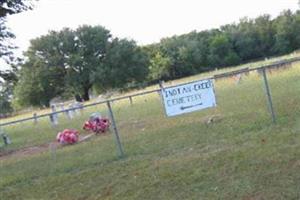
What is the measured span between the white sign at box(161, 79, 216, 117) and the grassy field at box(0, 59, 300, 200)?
0.69 m

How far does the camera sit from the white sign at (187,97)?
10289 millimetres

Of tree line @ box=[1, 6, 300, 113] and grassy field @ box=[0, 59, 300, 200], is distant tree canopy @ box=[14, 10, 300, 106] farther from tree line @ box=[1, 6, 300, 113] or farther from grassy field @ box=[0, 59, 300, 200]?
→ grassy field @ box=[0, 59, 300, 200]

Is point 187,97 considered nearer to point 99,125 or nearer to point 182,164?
point 182,164

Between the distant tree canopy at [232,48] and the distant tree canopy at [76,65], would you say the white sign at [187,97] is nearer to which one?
the distant tree canopy at [76,65]

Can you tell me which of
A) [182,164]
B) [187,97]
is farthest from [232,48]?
[182,164]

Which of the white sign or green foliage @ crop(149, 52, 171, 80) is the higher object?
the white sign

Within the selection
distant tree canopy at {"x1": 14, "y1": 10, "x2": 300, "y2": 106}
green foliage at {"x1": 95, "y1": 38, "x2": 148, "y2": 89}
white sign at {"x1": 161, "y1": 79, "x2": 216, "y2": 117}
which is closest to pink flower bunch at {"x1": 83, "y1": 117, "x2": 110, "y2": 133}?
white sign at {"x1": 161, "y1": 79, "x2": 216, "y2": 117}

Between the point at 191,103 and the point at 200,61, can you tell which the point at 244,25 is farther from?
the point at 191,103

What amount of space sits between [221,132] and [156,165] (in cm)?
257

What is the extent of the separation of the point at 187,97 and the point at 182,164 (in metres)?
2.26

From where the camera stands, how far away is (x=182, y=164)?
841cm

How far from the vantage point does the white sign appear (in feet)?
33.8

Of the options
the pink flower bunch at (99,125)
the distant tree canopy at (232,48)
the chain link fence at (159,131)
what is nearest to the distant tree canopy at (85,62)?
the distant tree canopy at (232,48)

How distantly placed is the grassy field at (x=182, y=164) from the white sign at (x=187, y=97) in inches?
27.1
